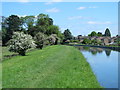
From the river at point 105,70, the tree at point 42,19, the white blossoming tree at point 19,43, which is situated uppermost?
the tree at point 42,19

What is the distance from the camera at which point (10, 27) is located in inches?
2862

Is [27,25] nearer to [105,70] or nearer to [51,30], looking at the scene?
[51,30]

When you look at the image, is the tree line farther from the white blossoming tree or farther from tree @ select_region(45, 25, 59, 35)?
the white blossoming tree

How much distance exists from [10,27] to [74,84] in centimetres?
6630

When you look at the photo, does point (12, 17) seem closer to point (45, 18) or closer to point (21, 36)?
point (45, 18)

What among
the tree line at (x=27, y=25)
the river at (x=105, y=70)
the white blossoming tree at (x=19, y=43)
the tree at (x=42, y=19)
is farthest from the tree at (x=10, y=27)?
the river at (x=105, y=70)

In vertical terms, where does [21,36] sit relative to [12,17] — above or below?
below

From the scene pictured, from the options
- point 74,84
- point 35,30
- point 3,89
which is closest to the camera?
point 3,89

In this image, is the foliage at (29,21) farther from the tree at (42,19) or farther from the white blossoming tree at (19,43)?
the white blossoming tree at (19,43)

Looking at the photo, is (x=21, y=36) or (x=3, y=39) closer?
(x=21, y=36)

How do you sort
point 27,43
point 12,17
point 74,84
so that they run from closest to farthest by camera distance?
point 74,84
point 27,43
point 12,17

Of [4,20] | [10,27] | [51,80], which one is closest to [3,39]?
[10,27]

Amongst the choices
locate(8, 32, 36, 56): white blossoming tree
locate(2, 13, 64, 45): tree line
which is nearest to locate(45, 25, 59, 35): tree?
locate(2, 13, 64, 45): tree line

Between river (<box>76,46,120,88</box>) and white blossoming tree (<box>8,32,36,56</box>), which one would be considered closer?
river (<box>76,46,120,88</box>)
